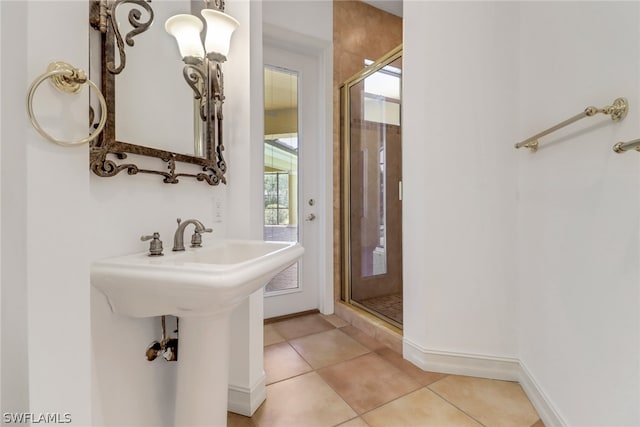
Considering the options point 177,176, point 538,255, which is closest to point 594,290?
point 538,255

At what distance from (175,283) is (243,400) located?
3.16 feet

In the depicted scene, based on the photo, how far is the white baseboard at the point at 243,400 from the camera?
1.37 meters

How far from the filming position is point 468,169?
1.66 metres

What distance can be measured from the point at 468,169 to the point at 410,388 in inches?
50.2

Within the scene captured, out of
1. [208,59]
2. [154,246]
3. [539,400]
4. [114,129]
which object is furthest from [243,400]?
[208,59]

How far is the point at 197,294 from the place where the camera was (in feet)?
2.41

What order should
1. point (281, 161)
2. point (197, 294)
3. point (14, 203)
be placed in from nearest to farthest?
point (14, 203) < point (197, 294) < point (281, 161)

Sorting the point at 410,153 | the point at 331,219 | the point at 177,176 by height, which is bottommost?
the point at 331,219

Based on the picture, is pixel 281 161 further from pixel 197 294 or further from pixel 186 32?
pixel 197 294

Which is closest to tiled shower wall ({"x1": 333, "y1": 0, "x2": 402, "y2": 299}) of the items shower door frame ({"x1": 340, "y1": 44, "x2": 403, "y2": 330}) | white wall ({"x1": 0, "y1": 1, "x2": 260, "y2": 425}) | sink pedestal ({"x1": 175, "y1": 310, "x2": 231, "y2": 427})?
shower door frame ({"x1": 340, "y1": 44, "x2": 403, "y2": 330})

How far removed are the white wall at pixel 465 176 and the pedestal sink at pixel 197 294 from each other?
100 centimetres

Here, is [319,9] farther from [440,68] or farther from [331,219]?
[331,219]

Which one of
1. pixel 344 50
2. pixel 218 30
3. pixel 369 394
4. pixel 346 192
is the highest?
pixel 344 50

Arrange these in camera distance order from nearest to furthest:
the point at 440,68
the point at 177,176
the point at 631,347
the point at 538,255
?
the point at 631,347 → the point at 177,176 → the point at 538,255 → the point at 440,68
